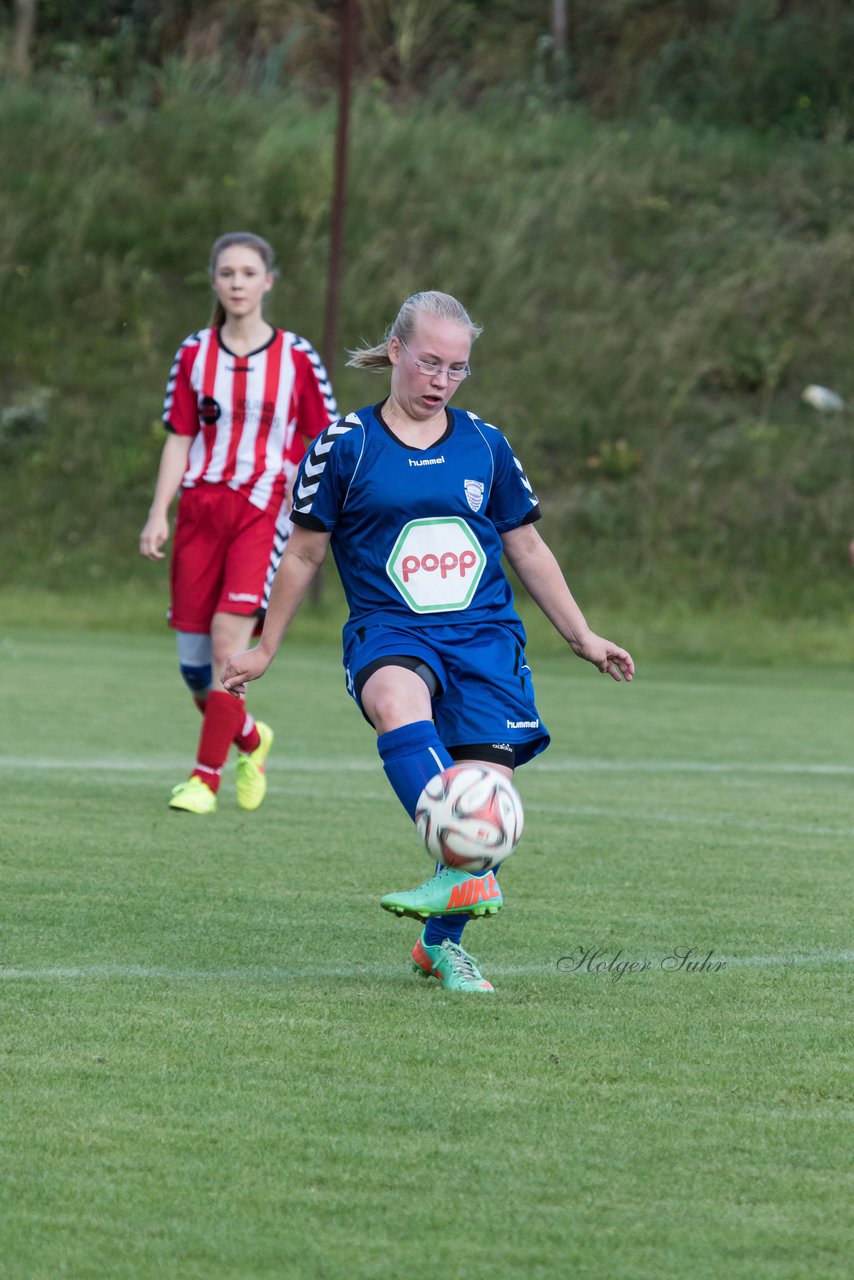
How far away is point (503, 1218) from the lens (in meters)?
2.62

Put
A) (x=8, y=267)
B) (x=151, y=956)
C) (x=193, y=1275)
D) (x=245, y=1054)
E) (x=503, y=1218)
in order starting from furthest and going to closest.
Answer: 1. (x=8, y=267)
2. (x=151, y=956)
3. (x=245, y=1054)
4. (x=503, y=1218)
5. (x=193, y=1275)

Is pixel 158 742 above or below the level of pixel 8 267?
above

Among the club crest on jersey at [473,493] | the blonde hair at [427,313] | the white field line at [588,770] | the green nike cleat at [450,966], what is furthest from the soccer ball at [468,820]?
the white field line at [588,770]

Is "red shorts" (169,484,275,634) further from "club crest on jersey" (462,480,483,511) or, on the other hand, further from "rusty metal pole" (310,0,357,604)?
"rusty metal pole" (310,0,357,604)

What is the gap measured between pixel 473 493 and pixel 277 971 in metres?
1.20

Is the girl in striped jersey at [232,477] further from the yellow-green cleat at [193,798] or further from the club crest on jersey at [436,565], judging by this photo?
the club crest on jersey at [436,565]

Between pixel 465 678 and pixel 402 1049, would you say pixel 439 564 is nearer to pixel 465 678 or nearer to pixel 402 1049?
pixel 465 678

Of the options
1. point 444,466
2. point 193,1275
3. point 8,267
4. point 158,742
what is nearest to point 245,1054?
point 193,1275

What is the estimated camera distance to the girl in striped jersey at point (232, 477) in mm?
7551

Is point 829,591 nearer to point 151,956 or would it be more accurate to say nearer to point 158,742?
point 158,742

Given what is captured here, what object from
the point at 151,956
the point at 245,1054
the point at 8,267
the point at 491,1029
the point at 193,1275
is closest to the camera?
the point at 193,1275

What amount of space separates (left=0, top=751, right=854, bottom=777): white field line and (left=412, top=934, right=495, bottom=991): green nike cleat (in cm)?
405

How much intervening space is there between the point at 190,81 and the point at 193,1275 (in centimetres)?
2935

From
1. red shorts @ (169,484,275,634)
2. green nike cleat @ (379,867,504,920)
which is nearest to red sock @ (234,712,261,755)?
red shorts @ (169,484,275,634)
